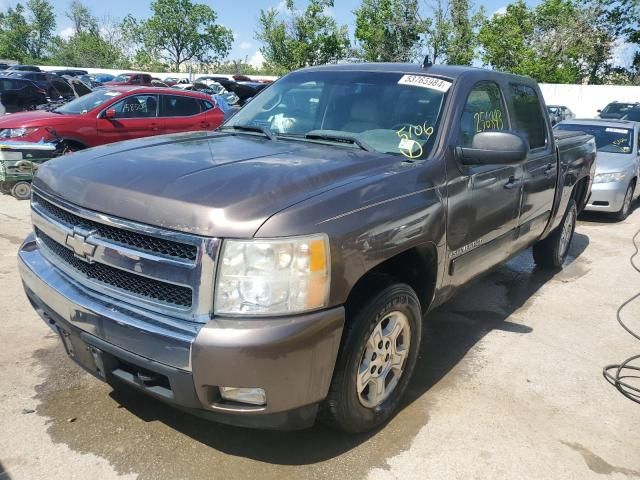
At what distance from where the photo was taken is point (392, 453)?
2.80 m

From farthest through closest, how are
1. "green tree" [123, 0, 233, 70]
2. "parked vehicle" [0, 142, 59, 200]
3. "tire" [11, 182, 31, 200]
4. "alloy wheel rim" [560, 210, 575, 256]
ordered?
1. "green tree" [123, 0, 233, 70]
2. "tire" [11, 182, 31, 200]
3. "parked vehicle" [0, 142, 59, 200]
4. "alloy wheel rim" [560, 210, 575, 256]

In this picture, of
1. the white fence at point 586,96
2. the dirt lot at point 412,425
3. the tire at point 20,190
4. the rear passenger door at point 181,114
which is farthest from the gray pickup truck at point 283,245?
the white fence at point 586,96

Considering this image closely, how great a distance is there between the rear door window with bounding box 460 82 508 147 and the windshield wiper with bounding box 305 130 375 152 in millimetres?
623

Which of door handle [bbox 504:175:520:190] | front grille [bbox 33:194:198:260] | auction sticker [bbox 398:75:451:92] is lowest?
front grille [bbox 33:194:198:260]

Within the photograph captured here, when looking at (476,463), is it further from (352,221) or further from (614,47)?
(614,47)

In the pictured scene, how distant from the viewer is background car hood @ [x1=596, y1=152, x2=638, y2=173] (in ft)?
28.9

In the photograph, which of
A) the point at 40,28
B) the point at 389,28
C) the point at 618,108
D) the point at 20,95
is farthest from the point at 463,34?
the point at 40,28

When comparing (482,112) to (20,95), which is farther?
(20,95)

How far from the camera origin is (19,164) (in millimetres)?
7781

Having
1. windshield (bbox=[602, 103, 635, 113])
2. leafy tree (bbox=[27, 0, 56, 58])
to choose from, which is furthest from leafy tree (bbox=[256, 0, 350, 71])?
leafy tree (bbox=[27, 0, 56, 58])

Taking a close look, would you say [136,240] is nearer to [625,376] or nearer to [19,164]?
[625,376]

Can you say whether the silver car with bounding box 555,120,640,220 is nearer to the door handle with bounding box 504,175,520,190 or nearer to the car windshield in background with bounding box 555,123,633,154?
the car windshield in background with bounding box 555,123,633,154

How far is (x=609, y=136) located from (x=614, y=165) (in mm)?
1142

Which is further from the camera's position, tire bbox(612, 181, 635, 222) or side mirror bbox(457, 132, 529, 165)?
tire bbox(612, 181, 635, 222)
